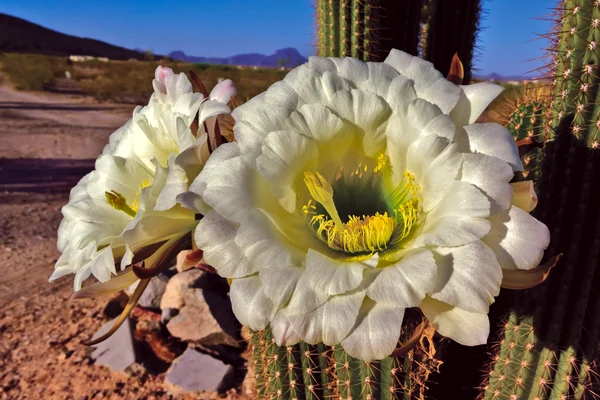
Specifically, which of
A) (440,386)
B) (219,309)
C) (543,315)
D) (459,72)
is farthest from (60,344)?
(459,72)

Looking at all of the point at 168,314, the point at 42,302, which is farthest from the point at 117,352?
the point at 42,302

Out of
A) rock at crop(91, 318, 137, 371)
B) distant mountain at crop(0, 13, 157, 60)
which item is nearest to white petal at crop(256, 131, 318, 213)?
rock at crop(91, 318, 137, 371)

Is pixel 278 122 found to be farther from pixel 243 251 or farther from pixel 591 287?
pixel 591 287

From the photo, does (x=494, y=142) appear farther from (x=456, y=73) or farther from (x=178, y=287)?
(x=178, y=287)

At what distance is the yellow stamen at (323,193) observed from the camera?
711mm

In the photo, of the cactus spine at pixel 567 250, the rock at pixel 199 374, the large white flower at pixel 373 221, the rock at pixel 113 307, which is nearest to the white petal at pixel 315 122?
the large white flower at pixel 373 221

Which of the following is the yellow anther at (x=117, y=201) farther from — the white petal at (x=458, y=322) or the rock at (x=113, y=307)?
the rock at (x=113, y=307)

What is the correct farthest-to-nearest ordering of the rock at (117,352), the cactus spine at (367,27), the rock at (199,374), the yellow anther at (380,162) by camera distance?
the rock at (117,352), the rock at (199,374), the cactus spine at (367,27), the yellow anther at (380,162)

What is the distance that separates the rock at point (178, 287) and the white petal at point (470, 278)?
2.13 metres

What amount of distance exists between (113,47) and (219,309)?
45006 millimetres

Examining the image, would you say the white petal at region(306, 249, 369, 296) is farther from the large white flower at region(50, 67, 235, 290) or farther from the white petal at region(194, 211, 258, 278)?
the large white flower at region(50, 67, 235, 290)

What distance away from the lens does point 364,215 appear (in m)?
0.81

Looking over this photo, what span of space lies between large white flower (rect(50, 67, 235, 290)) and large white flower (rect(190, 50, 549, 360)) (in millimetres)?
42

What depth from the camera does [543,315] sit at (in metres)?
1.08
